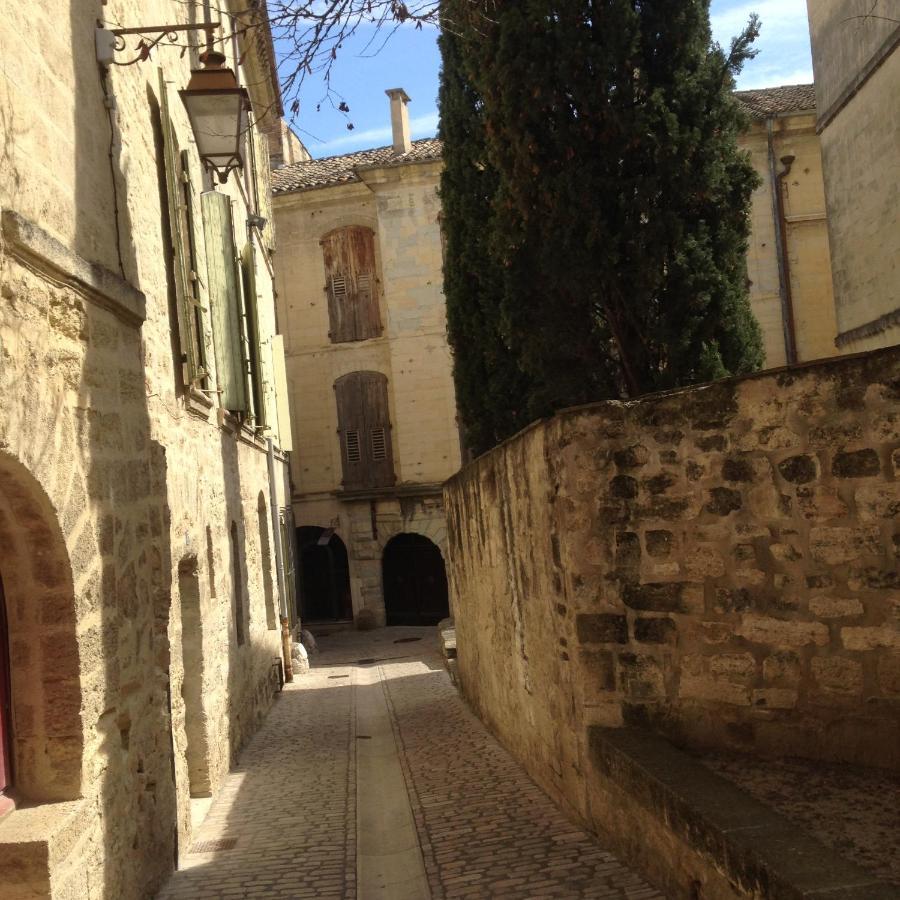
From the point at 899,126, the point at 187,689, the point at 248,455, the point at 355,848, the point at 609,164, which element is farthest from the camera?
the point at 248,455

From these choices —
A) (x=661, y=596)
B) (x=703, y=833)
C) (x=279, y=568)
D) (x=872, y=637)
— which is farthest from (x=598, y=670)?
(x=279, y=568)

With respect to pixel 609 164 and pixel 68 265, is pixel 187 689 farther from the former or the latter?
pixel 609 164

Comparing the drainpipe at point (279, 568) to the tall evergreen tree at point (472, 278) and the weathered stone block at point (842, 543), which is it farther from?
the weathered stone block at point (842, 543)

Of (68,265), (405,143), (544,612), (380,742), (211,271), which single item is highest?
(405,143)

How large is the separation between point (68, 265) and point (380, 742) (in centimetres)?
657

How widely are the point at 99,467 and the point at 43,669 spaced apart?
965 mm

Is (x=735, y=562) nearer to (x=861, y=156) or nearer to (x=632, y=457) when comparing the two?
(x=632, y=457)

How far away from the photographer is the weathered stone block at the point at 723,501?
5.02 meters

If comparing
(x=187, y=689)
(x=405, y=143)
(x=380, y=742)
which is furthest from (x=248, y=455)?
(x=405, y=143)

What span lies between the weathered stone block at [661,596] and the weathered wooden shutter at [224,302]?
5299mm

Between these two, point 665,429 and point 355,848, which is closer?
point 665,429

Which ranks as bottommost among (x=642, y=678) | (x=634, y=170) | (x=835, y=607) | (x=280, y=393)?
(x=642, y=678)

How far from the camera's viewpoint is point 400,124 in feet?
80.2

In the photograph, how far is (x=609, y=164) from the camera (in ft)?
27.1
